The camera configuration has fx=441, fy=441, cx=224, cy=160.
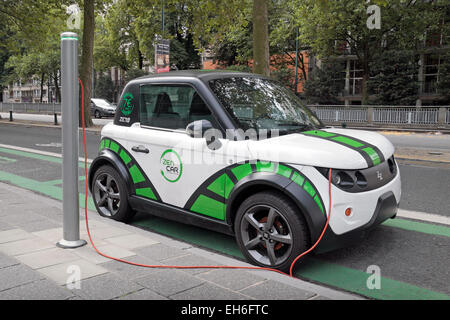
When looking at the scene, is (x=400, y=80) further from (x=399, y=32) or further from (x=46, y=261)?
(x=46, y=261)

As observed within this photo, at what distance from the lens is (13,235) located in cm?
408

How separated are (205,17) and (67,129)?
1694cm

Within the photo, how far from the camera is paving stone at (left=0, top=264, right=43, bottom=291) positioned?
2902mm

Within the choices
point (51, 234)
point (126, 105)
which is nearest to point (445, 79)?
point (126, 105)

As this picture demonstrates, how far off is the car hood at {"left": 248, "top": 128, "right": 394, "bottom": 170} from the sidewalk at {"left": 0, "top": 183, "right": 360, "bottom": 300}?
916 mm

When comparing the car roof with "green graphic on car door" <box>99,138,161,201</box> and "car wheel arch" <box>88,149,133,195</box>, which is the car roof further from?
"car wheel arch" <box>88,149,133,195</box>

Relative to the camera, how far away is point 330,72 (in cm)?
3969

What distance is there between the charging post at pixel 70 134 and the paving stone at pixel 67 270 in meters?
0.47

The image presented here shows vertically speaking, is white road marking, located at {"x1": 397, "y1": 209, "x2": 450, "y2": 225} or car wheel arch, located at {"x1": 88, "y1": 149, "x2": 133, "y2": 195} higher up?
car wheel arch, located at {"x1": 88, "y1": 149, "x2": 133, "y2": 195}

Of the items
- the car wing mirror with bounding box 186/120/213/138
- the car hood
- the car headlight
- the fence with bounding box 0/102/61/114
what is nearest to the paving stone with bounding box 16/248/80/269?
the car wing mirror with bounding box 186/120/213/138

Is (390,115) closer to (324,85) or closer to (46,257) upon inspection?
(324,85)

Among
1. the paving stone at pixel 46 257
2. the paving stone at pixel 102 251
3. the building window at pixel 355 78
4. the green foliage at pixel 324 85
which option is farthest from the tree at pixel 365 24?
the paving stone at pixel 46 257

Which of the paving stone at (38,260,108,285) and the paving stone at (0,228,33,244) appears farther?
the paving stone at (0,228,33,244)

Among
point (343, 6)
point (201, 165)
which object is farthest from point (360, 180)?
point (343, 6)
